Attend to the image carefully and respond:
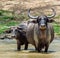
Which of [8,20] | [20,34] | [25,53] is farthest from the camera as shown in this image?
[8,20]

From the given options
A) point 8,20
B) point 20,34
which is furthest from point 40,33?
point 8,20

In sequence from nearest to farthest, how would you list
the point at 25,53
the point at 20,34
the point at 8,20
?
the point at 25,53 → the point at 20,34 → the point at 8,20

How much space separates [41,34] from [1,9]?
15.7m

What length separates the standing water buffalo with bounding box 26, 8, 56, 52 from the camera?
18422mm

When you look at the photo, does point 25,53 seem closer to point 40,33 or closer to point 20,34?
point 40,33

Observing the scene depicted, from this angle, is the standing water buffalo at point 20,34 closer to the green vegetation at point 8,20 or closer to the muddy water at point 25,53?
the muddy water at point 25,53

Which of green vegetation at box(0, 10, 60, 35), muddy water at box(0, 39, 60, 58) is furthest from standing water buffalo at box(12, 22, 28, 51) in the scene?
green vegetation at box(0, 10, 60, 35)

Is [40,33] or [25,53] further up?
[40,33]

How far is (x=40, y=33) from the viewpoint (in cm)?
1873

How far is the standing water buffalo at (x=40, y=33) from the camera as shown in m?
18.4

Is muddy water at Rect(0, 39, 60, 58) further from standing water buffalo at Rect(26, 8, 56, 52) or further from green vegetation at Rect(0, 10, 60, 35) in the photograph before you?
green vegetation at Rect(0, 10, 60, 35)

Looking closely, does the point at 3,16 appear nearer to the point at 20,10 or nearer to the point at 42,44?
the point at 20,10

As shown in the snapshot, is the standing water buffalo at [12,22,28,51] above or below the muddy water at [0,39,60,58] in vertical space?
above

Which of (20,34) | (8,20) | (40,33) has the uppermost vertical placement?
(40,33)
